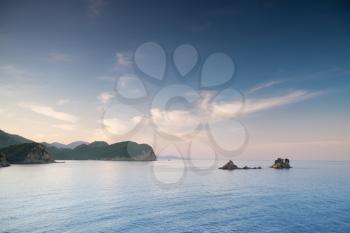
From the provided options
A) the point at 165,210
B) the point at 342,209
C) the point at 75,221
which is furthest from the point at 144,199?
the point at 342,209

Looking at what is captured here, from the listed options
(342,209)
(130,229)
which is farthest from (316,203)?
(130,229)

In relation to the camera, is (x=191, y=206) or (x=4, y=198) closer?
(x=191, y=206)

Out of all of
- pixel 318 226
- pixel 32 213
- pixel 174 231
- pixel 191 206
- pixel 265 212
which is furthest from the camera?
pixel 191 206

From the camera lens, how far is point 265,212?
52500 mm

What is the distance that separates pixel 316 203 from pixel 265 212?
19.6 metres

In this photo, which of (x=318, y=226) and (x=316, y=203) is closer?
(x=318, y=226)

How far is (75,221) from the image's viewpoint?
4331cm

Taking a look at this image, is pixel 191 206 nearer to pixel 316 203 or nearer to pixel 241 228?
pixel 241 228

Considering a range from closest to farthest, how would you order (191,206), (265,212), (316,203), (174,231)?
(174,231), (265,212), (191,206), (316,203)

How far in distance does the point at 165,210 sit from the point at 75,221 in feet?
59.3

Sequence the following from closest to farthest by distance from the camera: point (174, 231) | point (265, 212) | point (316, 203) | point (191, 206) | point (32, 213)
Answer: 1. point (174, 231)
2. point (32, 213)
3. point (265, 212)
4. point (191, 206)
5. point (316, 203)

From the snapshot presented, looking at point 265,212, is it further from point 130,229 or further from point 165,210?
point 130,229

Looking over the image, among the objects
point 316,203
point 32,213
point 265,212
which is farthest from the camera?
point 316,203

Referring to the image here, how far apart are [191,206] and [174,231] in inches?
758
